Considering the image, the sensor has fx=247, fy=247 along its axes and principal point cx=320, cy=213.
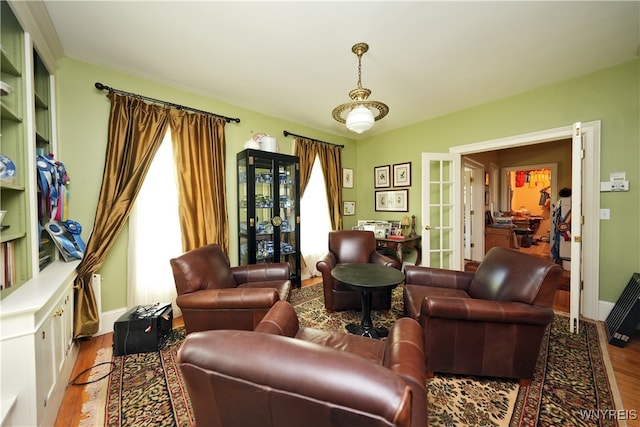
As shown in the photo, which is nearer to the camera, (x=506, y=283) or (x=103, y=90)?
(x=506, y=283)

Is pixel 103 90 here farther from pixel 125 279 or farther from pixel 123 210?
pixel 125 279

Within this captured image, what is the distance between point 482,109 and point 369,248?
2.47m

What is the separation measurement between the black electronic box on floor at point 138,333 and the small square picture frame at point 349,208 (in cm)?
336

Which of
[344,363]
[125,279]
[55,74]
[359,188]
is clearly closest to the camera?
[344,363]

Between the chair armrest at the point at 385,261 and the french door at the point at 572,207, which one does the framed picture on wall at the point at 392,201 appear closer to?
the french door at the point at 572,207

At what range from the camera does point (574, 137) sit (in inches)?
94.5

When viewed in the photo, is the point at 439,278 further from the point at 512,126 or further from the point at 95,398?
the point at 95,398

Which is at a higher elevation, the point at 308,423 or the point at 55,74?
the point at 55,74

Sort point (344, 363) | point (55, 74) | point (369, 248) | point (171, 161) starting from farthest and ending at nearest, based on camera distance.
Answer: point (369, 248) < point (171, 161) < point (55, 74) < point (344, 363)

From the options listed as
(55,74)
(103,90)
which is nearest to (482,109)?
(103,90)

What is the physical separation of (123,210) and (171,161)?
0.71 metres

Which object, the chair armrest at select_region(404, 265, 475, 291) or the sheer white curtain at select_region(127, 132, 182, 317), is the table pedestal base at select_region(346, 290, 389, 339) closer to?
the chair armrest at select_region(404, 265, 475, 291)

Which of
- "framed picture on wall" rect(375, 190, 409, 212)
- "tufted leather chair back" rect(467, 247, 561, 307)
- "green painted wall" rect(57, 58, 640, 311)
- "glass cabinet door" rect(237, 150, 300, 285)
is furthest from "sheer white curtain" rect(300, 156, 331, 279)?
"tufted leather chair back" rect(467, 247, 561, 307)

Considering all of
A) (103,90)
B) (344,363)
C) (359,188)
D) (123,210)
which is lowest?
(344,363)
